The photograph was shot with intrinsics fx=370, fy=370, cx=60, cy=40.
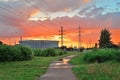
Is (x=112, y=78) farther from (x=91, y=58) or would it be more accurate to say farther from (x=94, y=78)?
(x=91, y=58)

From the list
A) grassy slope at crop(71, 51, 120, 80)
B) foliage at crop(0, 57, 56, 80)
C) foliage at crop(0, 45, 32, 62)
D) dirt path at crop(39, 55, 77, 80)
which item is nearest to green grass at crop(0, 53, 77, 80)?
foliage at crop(0, 57, 56, 80)

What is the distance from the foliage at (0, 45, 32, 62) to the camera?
171 feet

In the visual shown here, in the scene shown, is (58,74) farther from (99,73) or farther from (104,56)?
(104,56)

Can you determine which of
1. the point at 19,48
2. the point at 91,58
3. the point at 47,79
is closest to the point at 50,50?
the point at 19,48

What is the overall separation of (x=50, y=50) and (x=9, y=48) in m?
38.1

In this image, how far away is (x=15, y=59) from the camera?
55.3 metres

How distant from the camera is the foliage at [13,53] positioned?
52056 mm

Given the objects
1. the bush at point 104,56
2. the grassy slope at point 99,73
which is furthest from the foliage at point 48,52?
the grassy slope at point 99,73

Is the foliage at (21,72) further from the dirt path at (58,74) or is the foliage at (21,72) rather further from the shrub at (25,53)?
the shrub at (25,53)

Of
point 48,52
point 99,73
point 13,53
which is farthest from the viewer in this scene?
point 48,52

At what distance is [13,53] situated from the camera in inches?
2133

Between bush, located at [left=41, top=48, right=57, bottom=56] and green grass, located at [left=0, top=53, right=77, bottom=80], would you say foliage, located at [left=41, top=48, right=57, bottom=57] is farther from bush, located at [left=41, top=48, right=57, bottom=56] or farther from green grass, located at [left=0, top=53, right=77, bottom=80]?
green grass, located at [left=0, top=53, right=77, bottom=80]

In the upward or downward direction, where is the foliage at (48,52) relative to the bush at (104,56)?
upward

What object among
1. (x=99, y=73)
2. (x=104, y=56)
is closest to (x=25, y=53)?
(x=104, y=56)
